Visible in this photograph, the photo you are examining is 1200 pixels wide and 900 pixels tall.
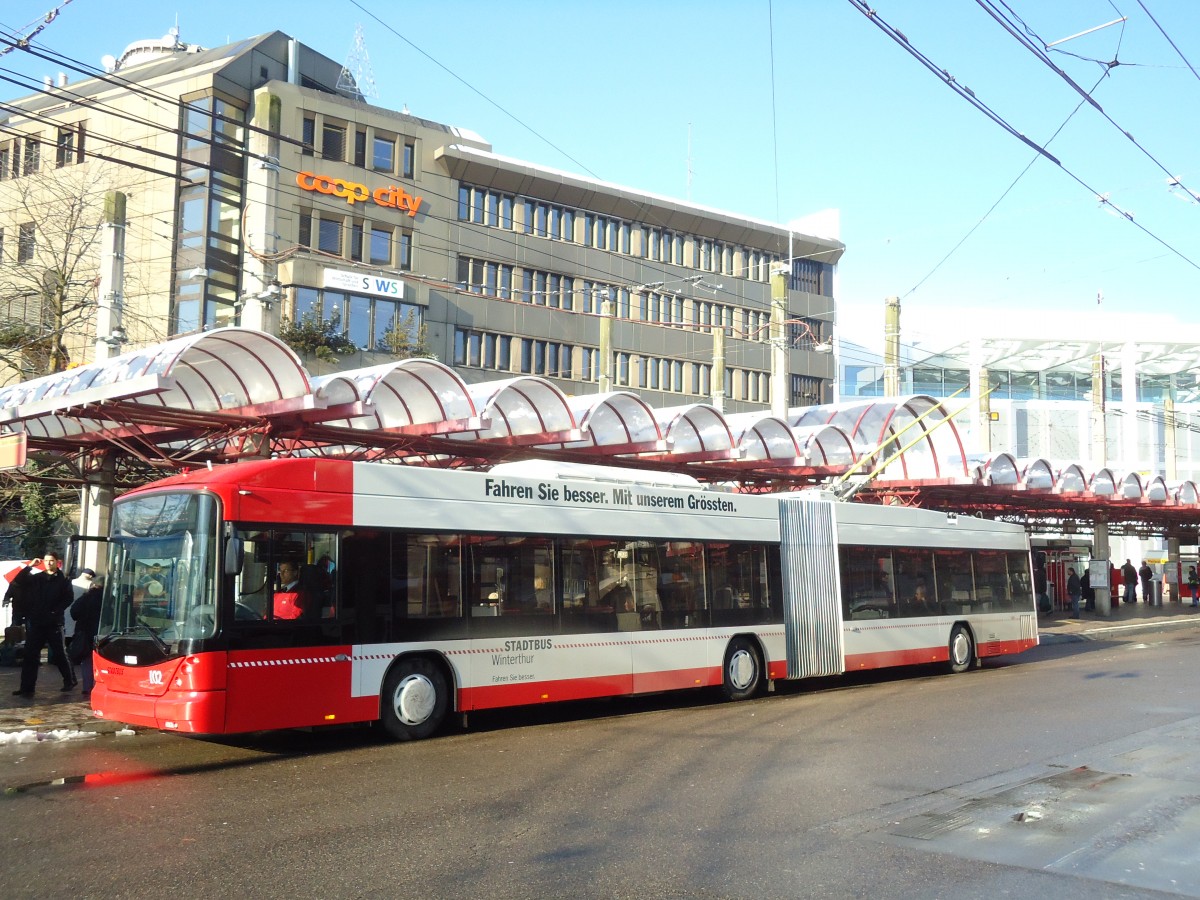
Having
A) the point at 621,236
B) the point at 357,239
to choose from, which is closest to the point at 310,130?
the point at 357,239

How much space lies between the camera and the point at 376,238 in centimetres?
4403

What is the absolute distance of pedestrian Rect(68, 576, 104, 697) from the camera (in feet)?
48.9

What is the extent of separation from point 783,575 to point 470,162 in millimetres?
32579

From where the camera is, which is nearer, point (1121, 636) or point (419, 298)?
point (1121, 636)

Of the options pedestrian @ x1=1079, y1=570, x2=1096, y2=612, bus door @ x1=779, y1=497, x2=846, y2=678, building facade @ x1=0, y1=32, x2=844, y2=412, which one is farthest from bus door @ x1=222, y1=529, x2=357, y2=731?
pedestrian @ x1=1079, y1=570, x2=1096, y2=612

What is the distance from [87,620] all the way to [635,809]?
1017 centimetres

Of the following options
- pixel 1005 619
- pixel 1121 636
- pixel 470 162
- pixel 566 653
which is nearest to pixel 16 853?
pixel 566 653

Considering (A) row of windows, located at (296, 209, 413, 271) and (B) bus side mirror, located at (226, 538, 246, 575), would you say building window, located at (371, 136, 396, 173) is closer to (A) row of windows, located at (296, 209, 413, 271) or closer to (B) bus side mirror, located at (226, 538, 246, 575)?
(A) row of windows, located at (296, 209, 413, 271)

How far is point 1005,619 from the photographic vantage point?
73.6 feet

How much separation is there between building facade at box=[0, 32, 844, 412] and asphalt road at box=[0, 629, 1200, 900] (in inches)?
733

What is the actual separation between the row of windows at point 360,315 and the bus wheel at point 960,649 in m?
24.4

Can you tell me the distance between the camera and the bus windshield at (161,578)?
36.0 ft

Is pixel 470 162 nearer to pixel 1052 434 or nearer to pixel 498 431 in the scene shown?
pixel 498 431

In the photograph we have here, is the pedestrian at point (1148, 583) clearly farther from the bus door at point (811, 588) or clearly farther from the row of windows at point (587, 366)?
the bus door at point (811, 588)
